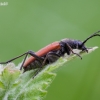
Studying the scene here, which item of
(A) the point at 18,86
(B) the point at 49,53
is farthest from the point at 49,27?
(A) the point at 18,86

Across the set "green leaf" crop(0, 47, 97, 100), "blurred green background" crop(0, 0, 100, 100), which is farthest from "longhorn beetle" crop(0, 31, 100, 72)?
"blurred green background" crop(0, 0, 100, 100)

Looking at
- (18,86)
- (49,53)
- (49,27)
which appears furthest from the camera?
(49,27)

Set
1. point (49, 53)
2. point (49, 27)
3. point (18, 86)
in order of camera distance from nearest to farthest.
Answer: point (18, 86) → point (49, 53) → point (49, 27)

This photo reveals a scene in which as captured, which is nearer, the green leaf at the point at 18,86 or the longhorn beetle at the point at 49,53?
the green leaf at the point at 18,86

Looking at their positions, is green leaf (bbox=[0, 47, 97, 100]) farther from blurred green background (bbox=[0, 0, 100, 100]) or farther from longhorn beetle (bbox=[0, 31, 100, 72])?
blurred green background (bbox=[0, 0, 100, 100])

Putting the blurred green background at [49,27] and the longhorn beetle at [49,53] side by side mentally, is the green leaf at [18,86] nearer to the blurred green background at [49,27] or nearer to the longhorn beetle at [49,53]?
the longhorn beetle at [49,53]

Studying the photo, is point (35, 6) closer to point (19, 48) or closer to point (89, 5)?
point (89, 5)

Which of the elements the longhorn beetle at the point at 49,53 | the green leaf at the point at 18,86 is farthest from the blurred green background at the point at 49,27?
the green leaf at the point at 18,86

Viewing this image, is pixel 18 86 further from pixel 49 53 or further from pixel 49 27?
pixel 49 27
